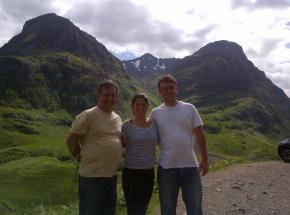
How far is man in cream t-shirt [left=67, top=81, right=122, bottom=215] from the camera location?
757cm

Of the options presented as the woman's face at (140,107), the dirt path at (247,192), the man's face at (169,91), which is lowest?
the dirt path at (247,192)

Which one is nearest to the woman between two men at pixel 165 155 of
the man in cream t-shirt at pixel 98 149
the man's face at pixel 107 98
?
the man in cream t-shirt at pixel 98 149

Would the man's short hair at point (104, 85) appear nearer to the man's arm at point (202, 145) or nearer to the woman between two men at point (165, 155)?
the woman between two men at point (165, 155)

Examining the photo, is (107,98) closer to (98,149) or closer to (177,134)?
(98,149)

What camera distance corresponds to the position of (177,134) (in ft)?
25.7

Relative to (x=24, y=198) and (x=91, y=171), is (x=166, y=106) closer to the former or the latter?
(x=91, y=171)

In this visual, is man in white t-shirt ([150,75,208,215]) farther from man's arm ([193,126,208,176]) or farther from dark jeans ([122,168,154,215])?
dark jeans ([122,168,154,215])

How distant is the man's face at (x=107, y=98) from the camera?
778cm

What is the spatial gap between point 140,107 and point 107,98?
1.97 feet

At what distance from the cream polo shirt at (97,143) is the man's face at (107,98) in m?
0.13

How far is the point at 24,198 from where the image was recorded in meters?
16.9

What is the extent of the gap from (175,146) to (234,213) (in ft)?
16.9

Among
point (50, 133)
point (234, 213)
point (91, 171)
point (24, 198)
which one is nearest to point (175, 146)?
point (91, 171)

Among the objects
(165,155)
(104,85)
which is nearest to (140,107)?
(104,85)
